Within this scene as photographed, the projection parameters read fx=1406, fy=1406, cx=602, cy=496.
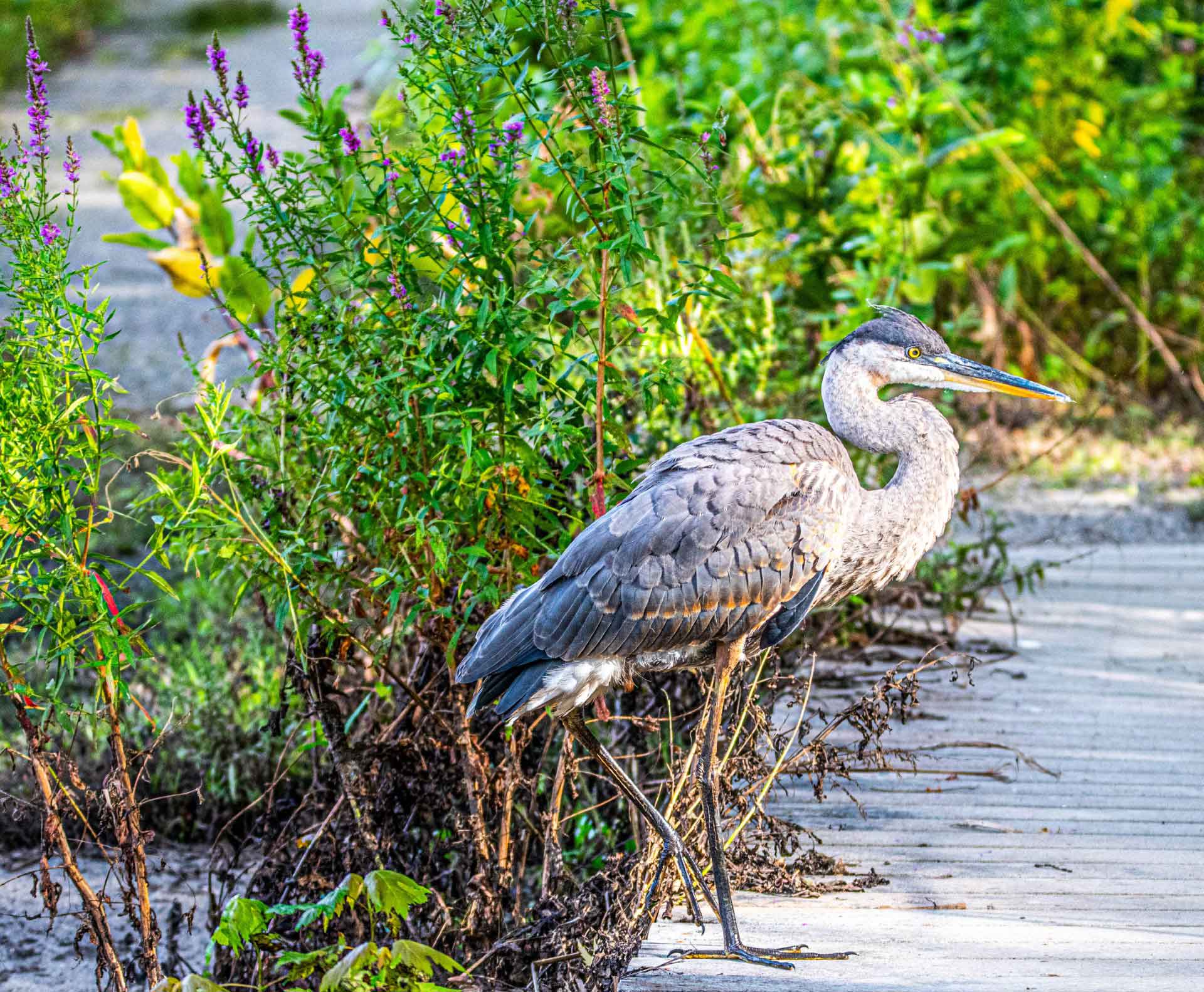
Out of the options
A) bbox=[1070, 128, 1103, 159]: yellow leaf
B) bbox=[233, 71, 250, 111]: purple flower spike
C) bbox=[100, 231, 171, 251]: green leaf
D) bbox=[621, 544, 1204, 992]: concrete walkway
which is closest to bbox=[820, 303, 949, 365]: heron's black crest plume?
bbox=[621, 544, 1204, 992]: concrete walkway

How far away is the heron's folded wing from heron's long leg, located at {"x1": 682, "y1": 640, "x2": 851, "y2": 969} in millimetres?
98

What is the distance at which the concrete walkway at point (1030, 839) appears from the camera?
2.84 meters

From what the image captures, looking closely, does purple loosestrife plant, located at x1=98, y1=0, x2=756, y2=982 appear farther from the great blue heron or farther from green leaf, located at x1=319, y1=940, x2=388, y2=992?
green leaf, located at x1=319, y1=940, x2=388, y2=992

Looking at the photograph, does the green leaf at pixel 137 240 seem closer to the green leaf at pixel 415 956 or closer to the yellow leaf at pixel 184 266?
the yellow leaf at pixel 184 266

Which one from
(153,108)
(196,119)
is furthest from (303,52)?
(153,108)

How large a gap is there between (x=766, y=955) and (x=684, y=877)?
0.88 feet

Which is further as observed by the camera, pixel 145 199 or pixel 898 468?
pixel 145 199

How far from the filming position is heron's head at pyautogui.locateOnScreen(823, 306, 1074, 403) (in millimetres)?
3344

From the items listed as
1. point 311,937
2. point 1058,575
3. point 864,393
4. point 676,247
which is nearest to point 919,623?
point 1058,575

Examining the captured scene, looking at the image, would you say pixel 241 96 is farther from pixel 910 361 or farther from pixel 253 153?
pixel 910 361

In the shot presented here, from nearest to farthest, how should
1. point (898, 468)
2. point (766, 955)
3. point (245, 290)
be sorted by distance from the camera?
point (766, 955), point (898, 468), point (245, 290)

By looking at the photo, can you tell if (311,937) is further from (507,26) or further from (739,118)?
(739,118)

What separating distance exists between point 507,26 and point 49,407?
51.3 inches

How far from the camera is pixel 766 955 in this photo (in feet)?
9.56
